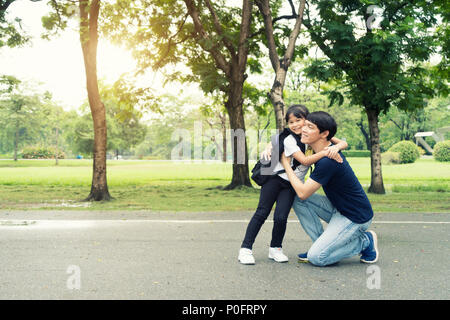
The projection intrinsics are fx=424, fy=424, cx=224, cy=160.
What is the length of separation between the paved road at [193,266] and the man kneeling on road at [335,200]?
0.64ft

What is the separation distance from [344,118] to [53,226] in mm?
43419

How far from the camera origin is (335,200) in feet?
15.3

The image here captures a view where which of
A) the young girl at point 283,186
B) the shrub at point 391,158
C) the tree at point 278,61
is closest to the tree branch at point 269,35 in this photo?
the tree at point 278,61

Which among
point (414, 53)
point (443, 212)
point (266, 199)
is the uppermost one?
point (414, 53)

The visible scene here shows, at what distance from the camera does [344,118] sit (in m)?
47.2

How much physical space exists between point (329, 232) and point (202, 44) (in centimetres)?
1170

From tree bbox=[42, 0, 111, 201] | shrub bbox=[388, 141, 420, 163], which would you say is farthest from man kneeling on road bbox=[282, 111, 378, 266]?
shrub bbox=[388, 141, 420, 163]

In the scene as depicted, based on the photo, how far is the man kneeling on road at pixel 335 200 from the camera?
4.46 m

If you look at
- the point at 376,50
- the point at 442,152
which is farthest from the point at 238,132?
the point at 442,152

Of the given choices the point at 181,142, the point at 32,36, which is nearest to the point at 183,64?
the point at 32,36

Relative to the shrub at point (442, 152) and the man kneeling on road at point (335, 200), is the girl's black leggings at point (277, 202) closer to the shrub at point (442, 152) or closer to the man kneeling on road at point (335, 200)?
the man kneeling on road at point (335, 200)

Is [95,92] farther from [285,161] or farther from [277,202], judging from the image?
[285,161]

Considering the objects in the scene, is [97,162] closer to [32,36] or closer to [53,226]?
[53,226]

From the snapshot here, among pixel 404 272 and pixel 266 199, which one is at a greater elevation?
pixel 266 199
